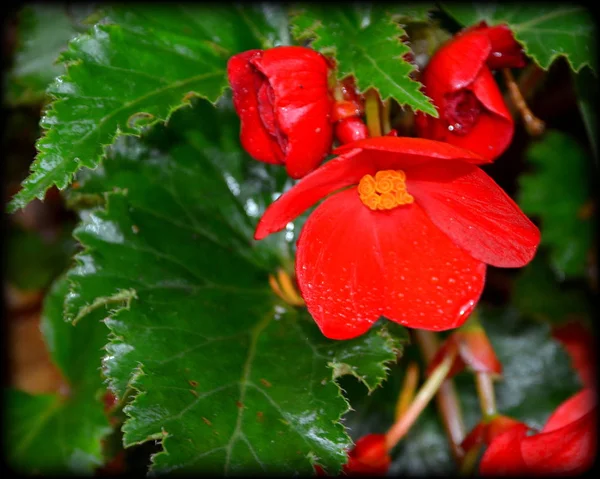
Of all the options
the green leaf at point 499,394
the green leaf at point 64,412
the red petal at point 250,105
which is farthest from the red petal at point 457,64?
the green leaf at point 64,412

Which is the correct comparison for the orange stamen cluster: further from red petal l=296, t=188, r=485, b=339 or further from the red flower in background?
the red flower in background

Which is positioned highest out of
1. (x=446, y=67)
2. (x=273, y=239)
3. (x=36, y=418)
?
(x=446, y=67)

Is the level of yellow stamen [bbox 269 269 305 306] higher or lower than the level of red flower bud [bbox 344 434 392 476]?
higher

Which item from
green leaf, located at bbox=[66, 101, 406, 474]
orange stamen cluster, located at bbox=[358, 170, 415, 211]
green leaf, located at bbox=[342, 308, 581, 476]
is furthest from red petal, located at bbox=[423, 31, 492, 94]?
green leaf, located at bbox=[342, 308, 581, 476]

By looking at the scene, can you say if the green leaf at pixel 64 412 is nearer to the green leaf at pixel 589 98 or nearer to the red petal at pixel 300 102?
the red petal at pixel 300 102

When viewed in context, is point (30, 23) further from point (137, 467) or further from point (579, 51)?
point (579, 51)

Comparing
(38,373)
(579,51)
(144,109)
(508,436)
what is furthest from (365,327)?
(38,373)

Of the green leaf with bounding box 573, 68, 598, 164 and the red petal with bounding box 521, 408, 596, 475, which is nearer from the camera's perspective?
the red petal with bounding box 521, 408, 596, 475
